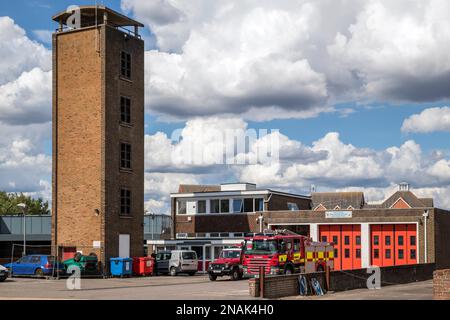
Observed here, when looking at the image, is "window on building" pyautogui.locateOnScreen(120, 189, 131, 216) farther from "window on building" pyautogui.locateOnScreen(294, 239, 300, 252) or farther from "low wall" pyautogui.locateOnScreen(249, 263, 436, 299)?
"low wall" pyautogui.locateOnScreen(249, 263, 436, 299)

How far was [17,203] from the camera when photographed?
119 m

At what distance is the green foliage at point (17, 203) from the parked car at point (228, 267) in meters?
80.3

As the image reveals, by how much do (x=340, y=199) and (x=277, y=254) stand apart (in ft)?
257

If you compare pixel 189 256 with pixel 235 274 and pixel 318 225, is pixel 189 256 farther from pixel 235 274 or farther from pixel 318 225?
pixel 318 225

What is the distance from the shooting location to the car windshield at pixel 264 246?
35375 millimetres

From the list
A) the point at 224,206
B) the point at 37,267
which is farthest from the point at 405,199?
the point at 37,267

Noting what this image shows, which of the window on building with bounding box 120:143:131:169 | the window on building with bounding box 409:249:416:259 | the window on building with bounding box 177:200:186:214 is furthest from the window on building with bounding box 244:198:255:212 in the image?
the window on building with bounding box 409:249:416:259

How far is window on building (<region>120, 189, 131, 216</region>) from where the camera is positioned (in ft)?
163

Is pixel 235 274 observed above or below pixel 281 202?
below

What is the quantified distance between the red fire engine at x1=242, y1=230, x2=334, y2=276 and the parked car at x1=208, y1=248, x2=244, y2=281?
135 inches

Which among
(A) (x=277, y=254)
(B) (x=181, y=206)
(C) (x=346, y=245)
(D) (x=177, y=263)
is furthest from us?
(B) (x=181, y=206)

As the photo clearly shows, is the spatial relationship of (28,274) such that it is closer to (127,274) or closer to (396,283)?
(127,274)

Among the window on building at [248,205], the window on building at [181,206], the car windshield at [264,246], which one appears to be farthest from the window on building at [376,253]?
the window on building at [181,206]

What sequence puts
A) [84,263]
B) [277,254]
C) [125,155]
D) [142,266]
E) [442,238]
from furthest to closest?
[125,155]
[442,238]
[142,266]
[84,263]
[277,254]
